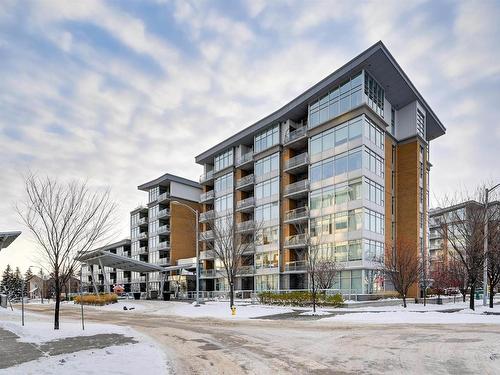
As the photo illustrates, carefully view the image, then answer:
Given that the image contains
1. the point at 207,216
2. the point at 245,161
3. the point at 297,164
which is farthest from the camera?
the point at 207,216

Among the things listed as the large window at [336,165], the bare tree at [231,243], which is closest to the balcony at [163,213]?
the bare tree at [231,243]

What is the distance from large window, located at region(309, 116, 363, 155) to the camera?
41469 millimetres

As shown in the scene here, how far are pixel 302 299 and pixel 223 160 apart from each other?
3287 centimetres

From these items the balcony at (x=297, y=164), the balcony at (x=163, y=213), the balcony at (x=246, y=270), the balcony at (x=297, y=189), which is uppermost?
the balcony at (x=297, y=164)

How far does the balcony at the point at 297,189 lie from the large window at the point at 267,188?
217 cm

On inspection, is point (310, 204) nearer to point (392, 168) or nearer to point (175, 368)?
point (392, 168)

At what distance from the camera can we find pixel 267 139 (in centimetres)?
5394

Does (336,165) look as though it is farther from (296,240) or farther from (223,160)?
(223,160)

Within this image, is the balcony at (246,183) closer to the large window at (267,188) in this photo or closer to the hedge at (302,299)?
the large window at (267,188)

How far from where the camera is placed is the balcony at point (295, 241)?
4644 centimetres

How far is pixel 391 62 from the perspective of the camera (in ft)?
135

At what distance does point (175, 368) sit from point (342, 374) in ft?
12.6

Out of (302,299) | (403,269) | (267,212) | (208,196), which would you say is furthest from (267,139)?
(403,269)

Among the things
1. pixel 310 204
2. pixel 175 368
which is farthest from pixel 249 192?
pixel 175 368
